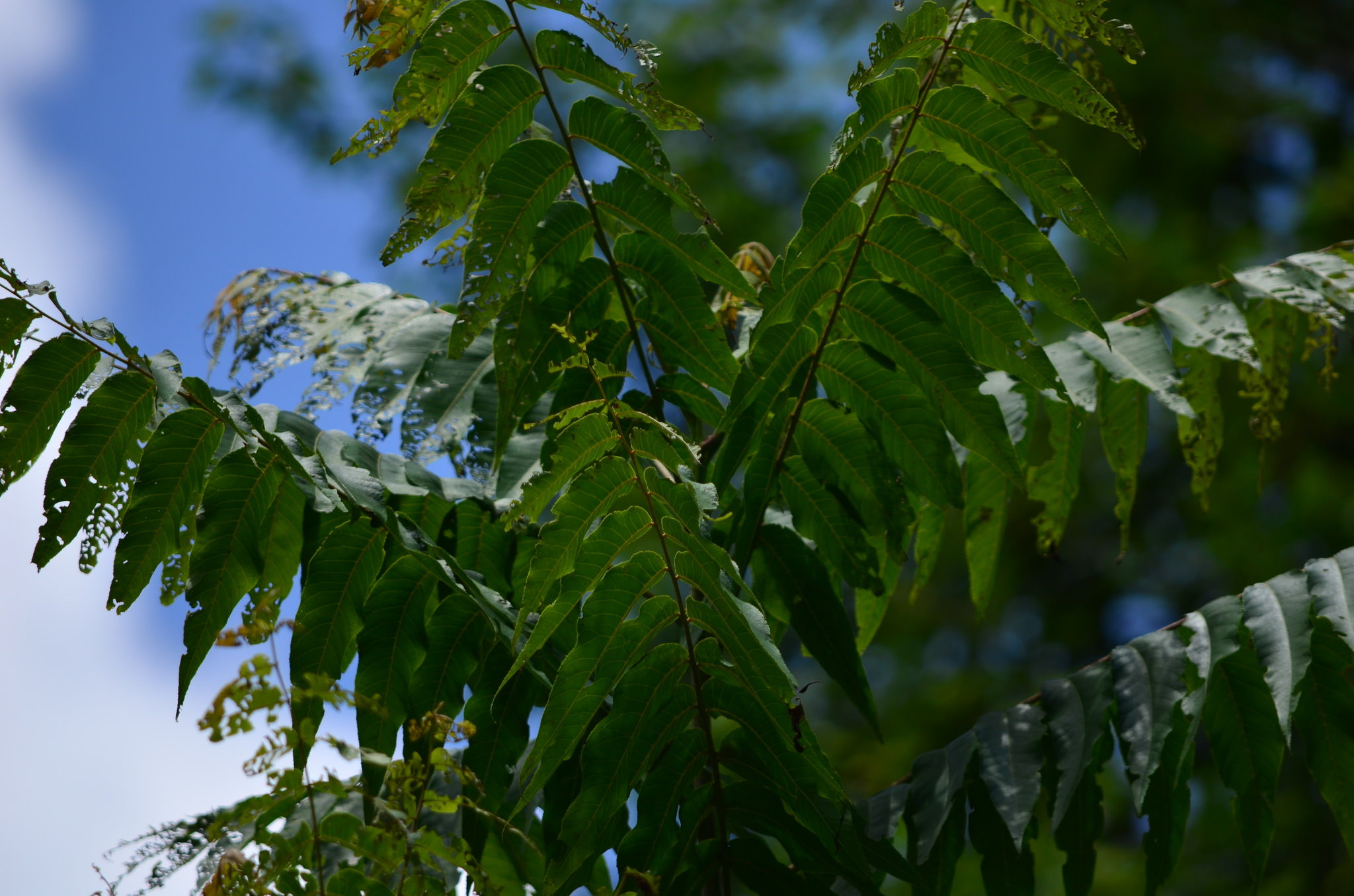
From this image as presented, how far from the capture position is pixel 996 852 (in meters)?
1.44

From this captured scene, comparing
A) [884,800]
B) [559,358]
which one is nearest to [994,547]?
[884,800]

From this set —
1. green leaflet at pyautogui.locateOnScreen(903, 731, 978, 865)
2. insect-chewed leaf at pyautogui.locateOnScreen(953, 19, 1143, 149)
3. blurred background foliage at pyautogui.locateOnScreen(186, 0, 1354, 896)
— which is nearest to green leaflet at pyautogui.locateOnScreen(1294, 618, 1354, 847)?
green leaflet at pyautogui.locateOnScreen(903, 731, 978, 865)

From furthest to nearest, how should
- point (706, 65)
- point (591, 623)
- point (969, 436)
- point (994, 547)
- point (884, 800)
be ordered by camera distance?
point (706, 65)
point (994, 547)
point (884, 800)
point (969, 436)
point (591, 623)

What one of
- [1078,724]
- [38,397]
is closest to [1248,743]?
[1078,724]

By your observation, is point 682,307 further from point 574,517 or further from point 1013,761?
point 1013,761

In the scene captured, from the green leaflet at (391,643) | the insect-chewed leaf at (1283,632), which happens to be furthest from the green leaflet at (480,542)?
the insect-chewed leaf at (1283,632)

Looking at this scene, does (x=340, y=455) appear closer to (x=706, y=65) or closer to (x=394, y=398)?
(x=394, y=398)

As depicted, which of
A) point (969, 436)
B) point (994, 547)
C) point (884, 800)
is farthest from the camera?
point (994, 547)

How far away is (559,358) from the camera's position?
1434 mm

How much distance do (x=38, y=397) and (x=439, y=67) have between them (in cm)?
56

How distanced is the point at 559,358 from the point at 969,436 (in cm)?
52

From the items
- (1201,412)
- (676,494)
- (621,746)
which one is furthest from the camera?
(1201,412)

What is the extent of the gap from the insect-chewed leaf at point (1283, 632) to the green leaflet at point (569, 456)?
84 centimetres

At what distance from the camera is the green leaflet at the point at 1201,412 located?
1611 millimetres
